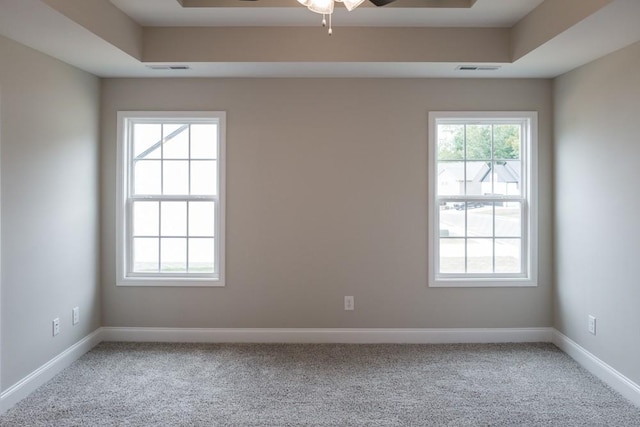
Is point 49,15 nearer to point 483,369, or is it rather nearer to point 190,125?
point 190,125

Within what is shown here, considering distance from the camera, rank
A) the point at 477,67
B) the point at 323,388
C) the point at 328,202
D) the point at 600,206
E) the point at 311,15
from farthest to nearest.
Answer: the point at 328,202
the point at 477,67
the point at 600,206
the point at 311,15
the point at 323,388

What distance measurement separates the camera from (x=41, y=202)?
3.18 m

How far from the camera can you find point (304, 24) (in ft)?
11.0

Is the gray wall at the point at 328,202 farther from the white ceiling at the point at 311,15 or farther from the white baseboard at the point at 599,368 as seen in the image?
the white ceiling at the point at 311,15

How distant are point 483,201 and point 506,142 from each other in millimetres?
590

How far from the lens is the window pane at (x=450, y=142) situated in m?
4.02

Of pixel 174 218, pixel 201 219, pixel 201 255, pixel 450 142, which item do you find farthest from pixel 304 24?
pixel 201 255

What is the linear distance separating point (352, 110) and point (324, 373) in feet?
7.42

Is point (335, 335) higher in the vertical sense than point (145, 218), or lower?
lower

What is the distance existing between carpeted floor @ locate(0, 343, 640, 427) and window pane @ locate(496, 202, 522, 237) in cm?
105

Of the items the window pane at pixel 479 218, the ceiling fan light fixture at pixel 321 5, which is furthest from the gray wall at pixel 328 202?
the ceiling fan light fixture at pixel 321 5

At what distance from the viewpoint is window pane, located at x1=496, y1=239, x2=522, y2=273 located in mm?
4059

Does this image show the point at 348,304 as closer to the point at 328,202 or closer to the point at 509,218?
the point at 328,202

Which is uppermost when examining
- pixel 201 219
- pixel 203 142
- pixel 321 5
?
pixel 321 5
